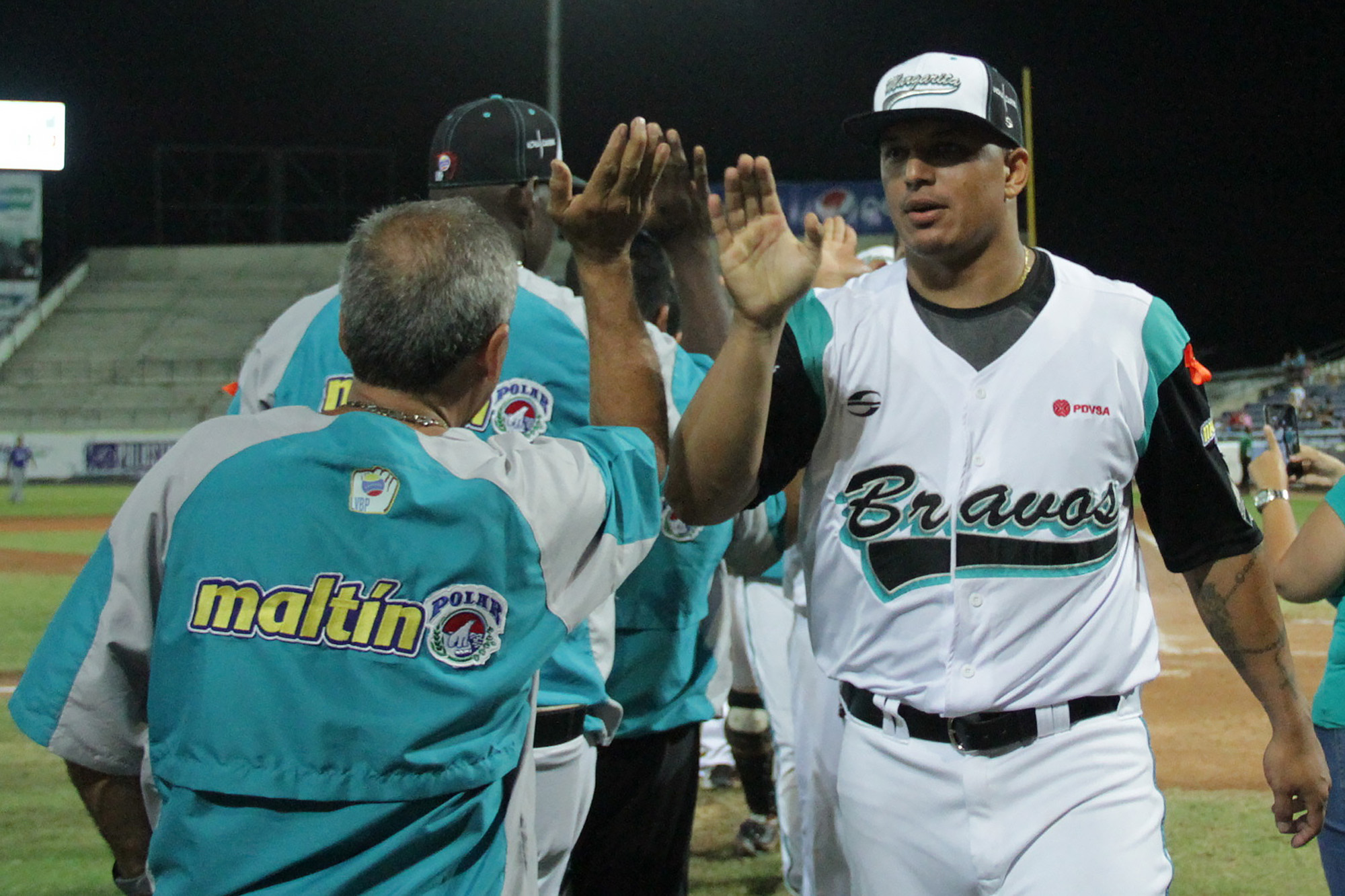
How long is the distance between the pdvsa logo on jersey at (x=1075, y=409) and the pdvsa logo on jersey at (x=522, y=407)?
993 mm

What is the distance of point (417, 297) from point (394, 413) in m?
0.18

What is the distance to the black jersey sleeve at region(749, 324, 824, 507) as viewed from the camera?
2369mm

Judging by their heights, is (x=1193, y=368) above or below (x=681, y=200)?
below

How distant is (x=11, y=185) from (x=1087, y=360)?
144 ft

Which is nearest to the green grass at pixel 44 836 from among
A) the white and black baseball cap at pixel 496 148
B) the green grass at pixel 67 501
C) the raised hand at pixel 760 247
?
the white and black baseball cap at pixel 496 148

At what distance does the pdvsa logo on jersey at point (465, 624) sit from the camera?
1.70 metres

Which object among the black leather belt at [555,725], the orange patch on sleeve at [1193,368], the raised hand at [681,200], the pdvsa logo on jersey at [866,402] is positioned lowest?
the black leather belt at [555,725]

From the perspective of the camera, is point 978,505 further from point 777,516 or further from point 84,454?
point 84,454

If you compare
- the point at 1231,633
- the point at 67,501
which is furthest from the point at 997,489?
the point at 67,501

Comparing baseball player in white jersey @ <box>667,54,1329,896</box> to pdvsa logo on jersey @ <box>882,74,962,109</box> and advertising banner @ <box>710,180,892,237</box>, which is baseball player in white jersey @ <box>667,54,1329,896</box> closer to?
pdvsa logo on jersey @ <box>882,74,962,109</box>

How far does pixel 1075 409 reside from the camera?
233 centimetres

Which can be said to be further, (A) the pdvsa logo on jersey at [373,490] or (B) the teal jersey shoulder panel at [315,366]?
(B) the teal jersey shoulder panel at [315,366]

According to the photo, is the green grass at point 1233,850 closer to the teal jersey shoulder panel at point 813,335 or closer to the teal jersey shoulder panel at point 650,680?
the teal jersey shoulder panel at point 650,680

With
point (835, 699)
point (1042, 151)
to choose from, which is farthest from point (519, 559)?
point (1042, 151)
